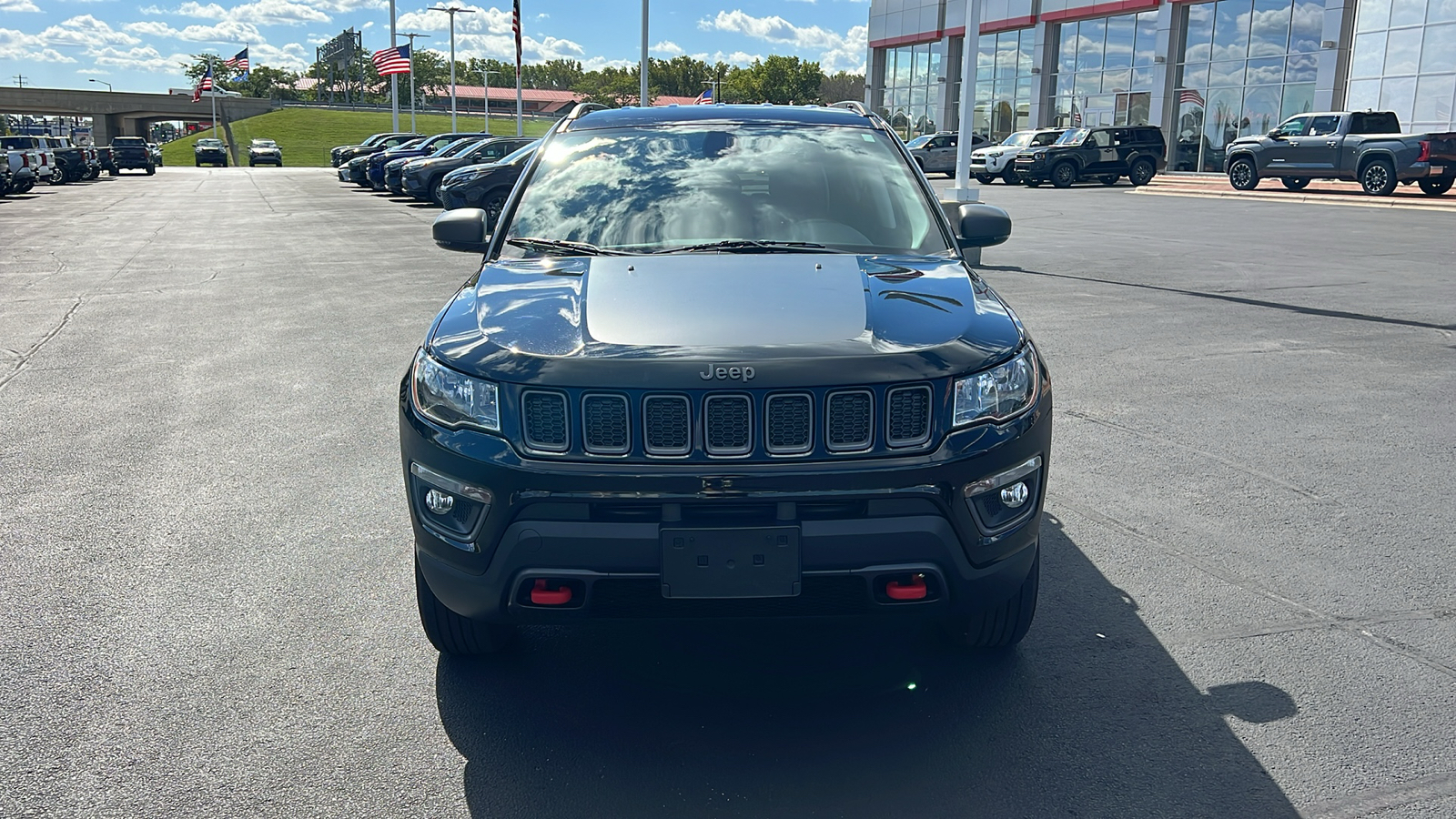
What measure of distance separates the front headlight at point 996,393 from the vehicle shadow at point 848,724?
88 cm

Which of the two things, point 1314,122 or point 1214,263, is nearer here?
point 1214,263

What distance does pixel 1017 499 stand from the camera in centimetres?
311

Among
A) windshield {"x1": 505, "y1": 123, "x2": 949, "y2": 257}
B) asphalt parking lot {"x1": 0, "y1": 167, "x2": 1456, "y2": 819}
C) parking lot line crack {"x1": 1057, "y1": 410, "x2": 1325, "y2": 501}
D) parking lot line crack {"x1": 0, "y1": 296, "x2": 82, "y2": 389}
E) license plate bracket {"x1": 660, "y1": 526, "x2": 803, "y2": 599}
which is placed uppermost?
windshield {"x1": 505, "y1": 123, "x2": 949, "y2": 257}

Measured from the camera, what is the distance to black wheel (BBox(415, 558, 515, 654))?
3.44 metres

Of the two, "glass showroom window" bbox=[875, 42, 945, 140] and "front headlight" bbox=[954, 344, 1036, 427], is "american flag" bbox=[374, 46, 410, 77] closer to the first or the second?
"glass showroom window" bbox=[875, 42, 945, 140]

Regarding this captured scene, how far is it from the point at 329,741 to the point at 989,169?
3834cm

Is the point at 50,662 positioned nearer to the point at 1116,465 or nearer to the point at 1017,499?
the point at 1017,499

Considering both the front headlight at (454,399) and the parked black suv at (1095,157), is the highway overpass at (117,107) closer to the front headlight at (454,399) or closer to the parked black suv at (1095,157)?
the parked black suv at (1095,157)

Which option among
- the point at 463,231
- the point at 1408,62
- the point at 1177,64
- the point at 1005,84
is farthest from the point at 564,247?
the point at 1005,84

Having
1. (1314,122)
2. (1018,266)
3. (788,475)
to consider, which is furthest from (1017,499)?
(1314,122)

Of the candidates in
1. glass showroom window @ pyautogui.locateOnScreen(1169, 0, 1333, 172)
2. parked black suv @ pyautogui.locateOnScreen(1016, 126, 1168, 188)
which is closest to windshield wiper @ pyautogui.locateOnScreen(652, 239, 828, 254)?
parked black suv @ pyautogui.locateOnScreen(1016, 126, 1168, 188)

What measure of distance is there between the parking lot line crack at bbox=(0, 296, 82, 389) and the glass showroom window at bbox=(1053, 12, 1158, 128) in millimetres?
40757

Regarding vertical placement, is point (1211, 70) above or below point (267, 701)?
above

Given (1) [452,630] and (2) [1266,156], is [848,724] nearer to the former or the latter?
(1) [452,630]
